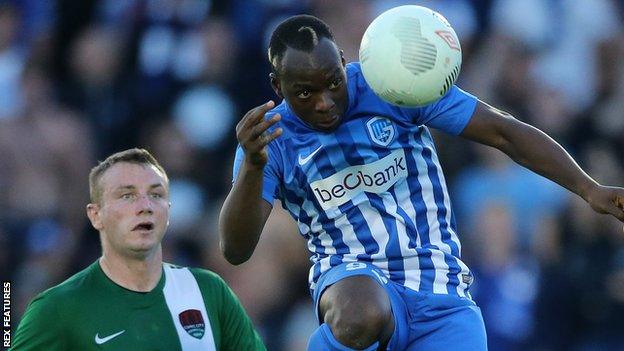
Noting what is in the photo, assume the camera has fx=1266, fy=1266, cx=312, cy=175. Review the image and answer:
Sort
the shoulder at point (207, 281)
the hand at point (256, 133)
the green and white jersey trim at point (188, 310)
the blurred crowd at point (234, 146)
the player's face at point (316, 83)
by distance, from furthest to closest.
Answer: the blurred crowd at point (234, 146) < the shoulder at point (207, 281) < the green and white jersey trim at point (188, 310) < the player's face at point (316, 83) < the hand at point (256, 133)

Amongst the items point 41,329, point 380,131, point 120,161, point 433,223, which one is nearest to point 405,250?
point 433,223

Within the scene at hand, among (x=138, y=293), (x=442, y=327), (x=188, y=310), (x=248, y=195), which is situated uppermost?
(x=248, y=195)

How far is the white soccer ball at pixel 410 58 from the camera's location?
5.24 metres

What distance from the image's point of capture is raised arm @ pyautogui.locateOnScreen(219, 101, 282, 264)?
5062 mm

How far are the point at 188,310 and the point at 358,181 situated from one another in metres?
1.12

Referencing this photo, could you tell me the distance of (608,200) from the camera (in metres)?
5.41

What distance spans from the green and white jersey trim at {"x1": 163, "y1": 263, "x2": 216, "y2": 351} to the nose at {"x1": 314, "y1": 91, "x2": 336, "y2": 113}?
4.18 ft

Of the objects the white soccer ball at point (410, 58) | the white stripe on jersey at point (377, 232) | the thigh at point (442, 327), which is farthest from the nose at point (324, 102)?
the thigh at point (442, 327)

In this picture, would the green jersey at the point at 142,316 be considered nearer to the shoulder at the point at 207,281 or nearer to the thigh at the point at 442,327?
the shoulder at the point at 207,281

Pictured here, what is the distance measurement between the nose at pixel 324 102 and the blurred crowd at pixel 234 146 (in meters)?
3.84

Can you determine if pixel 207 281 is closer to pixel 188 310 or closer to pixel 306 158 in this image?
pixel 188 310

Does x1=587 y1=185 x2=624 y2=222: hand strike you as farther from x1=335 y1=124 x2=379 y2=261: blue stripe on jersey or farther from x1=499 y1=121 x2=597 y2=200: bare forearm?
x1=335 y1=124 x2=379 y2=261: blue stripe on jersey

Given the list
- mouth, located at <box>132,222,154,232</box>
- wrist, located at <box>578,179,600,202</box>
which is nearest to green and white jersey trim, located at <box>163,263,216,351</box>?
mouth, located at <box>132,222,154,232</box>

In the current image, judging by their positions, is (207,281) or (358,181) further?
(207,281)
